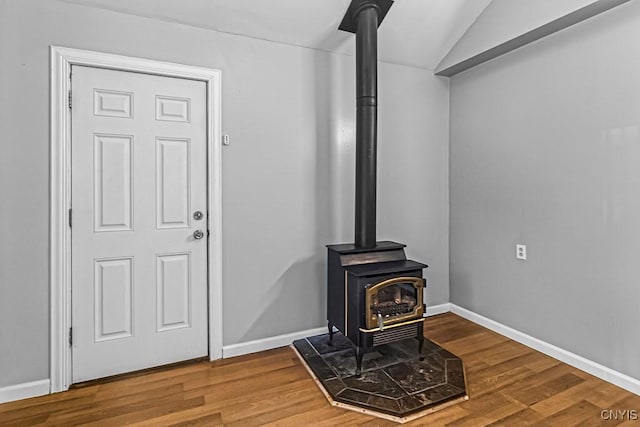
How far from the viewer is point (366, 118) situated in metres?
2.50

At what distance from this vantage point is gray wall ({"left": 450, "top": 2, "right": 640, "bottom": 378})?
214cm

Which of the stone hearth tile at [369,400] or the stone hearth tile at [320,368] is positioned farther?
the stone hearth tile at [320,368]

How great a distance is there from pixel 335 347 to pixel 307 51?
2.35 meters

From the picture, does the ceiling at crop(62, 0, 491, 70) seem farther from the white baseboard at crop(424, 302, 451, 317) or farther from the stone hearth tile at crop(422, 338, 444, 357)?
the stone hearth tile at crop(422, 338, 444, 357)

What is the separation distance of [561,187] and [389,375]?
1.80 metres

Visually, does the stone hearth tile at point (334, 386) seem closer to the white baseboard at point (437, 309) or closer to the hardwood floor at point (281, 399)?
the hardwood floor at point (281, 399)

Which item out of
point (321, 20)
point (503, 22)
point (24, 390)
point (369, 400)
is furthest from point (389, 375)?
point (503, 22)

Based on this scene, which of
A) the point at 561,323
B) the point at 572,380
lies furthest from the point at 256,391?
the point at 561,323

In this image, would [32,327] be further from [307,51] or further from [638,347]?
[638,347]

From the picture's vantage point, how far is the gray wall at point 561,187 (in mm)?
2139

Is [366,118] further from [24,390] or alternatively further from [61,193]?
[24,390]

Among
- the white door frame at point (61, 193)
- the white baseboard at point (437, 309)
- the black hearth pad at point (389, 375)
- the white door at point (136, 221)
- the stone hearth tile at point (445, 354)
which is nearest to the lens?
the black hearth pad at point (389, 375)

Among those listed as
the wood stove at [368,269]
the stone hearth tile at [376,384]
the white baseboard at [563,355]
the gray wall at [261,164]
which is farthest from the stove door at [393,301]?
the white baseboard at [563,355]

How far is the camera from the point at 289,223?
2.77 meters
